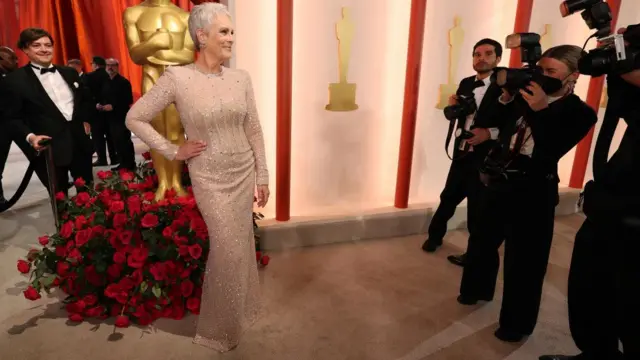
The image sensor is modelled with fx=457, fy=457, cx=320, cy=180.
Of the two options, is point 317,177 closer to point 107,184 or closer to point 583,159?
point 107,184

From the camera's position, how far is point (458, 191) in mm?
3158

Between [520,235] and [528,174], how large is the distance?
0.30m

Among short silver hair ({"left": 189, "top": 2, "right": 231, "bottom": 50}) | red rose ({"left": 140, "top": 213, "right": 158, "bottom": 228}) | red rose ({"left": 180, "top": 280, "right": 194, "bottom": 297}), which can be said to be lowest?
red rose ({"left": 180, "top": 280, "right": 194, "bottom": 297})

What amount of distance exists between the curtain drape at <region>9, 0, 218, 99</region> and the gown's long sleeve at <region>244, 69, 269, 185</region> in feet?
11.7

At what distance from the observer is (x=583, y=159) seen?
4406 millimetres

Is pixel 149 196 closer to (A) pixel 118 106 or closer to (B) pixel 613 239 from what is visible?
(B) pixel 613 239

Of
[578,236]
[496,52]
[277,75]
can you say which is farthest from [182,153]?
[496,52]

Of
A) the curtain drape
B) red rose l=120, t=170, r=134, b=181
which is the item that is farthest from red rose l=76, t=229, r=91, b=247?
the curtain drape

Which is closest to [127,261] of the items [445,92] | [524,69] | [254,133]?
[254,133]

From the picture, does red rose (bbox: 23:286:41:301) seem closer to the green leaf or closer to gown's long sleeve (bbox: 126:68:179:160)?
the green leaf

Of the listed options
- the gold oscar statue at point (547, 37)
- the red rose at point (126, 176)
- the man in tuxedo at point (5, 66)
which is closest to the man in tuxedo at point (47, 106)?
the red rose at point (126, 176)

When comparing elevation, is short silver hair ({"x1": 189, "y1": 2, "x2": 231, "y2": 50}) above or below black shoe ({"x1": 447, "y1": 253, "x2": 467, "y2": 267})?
above

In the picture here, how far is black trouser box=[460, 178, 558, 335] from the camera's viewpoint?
2.13 metres

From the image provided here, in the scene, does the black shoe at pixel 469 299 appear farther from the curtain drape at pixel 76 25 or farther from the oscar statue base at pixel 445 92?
the curtain drape at pixel 76 25
